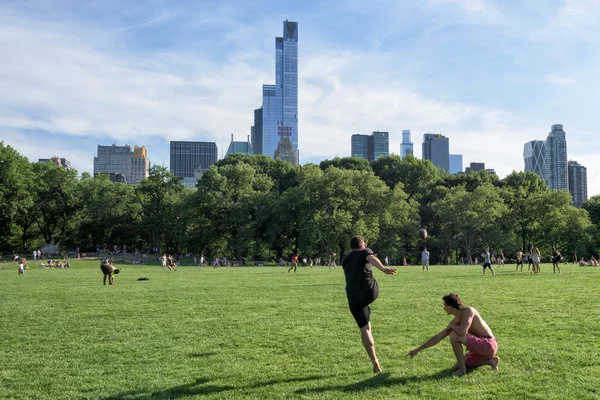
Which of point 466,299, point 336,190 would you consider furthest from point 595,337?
point 336,190

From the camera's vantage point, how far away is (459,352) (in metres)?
7.34

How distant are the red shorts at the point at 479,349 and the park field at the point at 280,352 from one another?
16 cm

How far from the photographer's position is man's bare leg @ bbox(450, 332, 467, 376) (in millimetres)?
7281

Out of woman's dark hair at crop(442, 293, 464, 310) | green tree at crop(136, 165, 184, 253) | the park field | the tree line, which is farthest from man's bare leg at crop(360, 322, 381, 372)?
green tree at crop(136, 165, 184, 253)

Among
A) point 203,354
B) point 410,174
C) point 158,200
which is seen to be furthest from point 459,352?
point 158,200

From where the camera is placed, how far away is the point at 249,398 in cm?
644

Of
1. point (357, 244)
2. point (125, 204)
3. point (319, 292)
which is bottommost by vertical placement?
point (319, 292)

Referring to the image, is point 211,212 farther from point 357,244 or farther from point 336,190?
point 357,244

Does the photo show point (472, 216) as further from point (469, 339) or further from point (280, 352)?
point (469, 339)

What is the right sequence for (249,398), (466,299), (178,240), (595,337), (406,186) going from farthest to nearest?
(406,186) → (178,240) → (466,299) → (595,337) → (249,398)

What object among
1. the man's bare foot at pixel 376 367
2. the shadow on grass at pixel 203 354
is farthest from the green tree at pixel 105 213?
the man's bare foot at pixel 376 367

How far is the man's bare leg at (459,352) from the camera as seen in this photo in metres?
7.28

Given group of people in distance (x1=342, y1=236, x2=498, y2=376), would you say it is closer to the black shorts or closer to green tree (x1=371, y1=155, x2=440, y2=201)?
the black shorts

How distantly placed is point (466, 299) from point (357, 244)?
30.9ft
